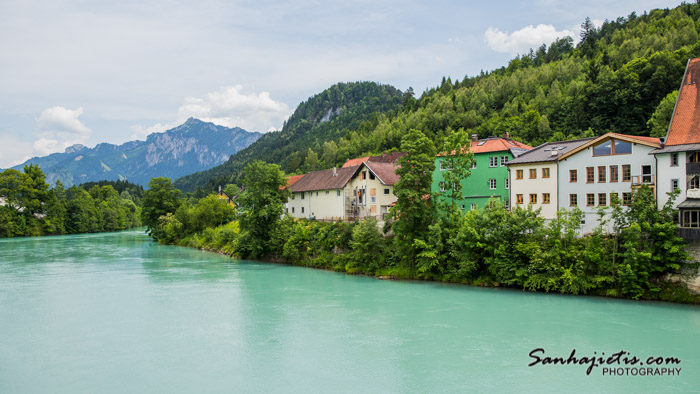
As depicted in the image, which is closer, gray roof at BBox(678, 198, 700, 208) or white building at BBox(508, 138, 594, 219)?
gray roof at BBox(678, 198, 700, 208)

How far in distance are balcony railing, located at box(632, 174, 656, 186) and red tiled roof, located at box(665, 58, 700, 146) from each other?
2.20m

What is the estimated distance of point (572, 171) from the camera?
105 ft

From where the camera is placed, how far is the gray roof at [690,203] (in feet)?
82.5

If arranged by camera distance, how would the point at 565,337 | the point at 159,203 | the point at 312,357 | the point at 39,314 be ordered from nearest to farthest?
the point at 312,357 < the point at 565,337 < the point at 39,314 < the point at 159,203

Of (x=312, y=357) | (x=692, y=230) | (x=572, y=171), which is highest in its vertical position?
(x=572, y=171)

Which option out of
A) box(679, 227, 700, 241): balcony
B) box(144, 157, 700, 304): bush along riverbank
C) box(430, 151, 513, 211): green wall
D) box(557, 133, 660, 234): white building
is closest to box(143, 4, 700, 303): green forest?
box(144, 157, 700, 304): bush along riverbank

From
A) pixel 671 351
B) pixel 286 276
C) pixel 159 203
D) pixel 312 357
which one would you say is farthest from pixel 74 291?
pixel 159 203

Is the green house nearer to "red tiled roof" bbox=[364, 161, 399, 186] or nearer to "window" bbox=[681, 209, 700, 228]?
"red tiled roof" bbox=[364, 161, 399, 186]

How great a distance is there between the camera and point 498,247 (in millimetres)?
30219

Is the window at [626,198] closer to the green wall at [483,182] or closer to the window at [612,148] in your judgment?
the window at [612,148]

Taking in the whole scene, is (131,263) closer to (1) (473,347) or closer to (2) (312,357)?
(2) (312,357)

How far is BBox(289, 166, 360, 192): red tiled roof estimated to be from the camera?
4875cm

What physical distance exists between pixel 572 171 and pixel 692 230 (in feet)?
27.0

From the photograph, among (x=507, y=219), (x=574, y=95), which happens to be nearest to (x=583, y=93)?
(x=574, y=95)
